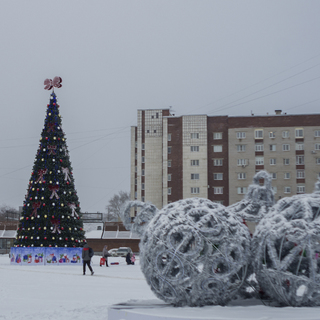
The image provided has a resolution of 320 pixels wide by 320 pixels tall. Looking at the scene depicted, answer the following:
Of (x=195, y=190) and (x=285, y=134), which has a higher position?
(x=285, y=134)

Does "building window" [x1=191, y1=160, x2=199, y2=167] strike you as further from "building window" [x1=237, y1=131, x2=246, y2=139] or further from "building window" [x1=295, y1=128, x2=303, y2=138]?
"building window" [x1=295, y1=128, x2=303, y2=138]

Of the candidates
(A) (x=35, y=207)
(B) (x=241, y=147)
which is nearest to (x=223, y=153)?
(B) (x=241, y=147)

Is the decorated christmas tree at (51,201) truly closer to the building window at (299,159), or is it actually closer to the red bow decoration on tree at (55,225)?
the red bow decoration on tree at (55,225)

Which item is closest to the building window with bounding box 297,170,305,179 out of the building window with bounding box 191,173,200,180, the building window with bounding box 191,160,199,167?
the building window with bounding box 191,173,200,180

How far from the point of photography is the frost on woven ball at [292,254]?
24.2ft

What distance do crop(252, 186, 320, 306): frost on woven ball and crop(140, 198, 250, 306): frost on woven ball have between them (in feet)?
1.10

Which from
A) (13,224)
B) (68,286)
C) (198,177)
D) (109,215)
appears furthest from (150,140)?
(68,286)

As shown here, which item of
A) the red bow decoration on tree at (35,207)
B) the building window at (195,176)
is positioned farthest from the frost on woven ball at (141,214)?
the building window at (195,176)

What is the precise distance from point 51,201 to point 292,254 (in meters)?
18.3

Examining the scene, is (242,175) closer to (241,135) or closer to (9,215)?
(241,135)

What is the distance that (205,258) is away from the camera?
7586 mm

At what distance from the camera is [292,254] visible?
7398mm

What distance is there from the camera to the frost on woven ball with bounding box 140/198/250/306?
759 centimetres

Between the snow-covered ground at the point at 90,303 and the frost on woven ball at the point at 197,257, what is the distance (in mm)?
240
